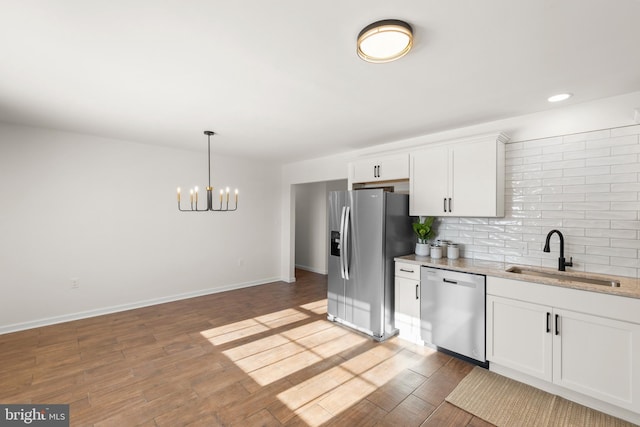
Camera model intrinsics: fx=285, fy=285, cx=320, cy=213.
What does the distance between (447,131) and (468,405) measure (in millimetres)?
2798

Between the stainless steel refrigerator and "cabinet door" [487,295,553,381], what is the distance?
1089mm

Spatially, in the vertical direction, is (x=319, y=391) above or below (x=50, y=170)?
below

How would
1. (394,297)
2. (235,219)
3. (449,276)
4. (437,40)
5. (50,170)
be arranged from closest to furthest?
1. (437,40)
2. (449,276)
3. (394,297)
4. (50,170)
5. (235,219)

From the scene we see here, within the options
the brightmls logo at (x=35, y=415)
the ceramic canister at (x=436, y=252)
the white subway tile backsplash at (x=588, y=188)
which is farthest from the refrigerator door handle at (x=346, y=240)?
the brightmls logo at (x=35, y=415)

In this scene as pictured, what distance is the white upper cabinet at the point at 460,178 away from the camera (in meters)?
2.88

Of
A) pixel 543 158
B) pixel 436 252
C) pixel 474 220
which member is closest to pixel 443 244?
pixel 436 252

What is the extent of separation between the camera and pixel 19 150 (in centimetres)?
344

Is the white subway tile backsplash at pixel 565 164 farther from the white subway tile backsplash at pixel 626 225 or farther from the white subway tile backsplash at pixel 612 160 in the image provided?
the white subway tile backsplash at pixel 626 225

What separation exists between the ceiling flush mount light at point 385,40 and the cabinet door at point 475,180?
175 centimetres

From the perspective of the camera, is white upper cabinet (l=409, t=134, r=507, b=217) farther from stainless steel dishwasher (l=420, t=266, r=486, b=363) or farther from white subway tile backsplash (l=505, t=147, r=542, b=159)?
stainless steel dishwasher (l=420, t=266, r=486, b=363)

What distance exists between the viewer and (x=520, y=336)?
2.42 m

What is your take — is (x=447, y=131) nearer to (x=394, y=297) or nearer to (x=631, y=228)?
(x=631, y=228)

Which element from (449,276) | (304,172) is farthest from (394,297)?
(304,172)

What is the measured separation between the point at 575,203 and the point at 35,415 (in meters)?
4.75
